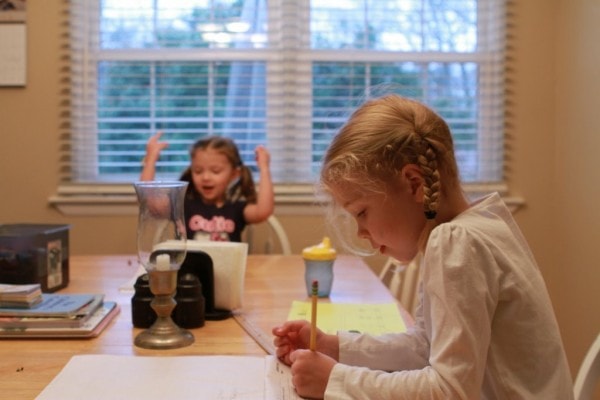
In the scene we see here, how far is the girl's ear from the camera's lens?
3.49ft

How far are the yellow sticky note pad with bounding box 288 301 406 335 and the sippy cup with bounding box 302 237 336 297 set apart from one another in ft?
0.25

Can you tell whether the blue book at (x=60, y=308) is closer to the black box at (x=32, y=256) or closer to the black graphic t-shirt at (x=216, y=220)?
the black box at (x=32, y=256)

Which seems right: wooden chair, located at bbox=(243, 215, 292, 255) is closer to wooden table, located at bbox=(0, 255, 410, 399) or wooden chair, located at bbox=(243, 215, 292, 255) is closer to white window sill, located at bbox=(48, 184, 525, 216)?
white window sill, located at bbox=(48, 184, 525, 216)

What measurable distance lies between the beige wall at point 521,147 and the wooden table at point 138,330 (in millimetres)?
808

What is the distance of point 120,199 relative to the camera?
314 centimetres

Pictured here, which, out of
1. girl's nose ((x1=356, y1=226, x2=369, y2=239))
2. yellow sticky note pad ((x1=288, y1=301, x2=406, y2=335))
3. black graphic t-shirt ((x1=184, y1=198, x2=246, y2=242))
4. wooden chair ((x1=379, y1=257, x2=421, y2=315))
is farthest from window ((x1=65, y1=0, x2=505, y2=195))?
girl's nose ((x1=356, y1=226, x2=369, y2=239))

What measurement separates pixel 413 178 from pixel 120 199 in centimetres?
228

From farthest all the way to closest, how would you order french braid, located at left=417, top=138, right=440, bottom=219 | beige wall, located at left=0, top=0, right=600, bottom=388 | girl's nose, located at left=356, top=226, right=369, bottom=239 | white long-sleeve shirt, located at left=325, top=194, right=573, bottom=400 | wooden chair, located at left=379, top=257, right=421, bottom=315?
1. beige wall, located at left=0, top=0, right=600, bottom=388
2. wooden chair, located at left=379, top=257, right=421, bottom=315
3. girl's nose, located at left=356, top=226, right=369, bottom=239
4. french braid, located at left=417, top=138, right=440, bottom=219
5. white long-sleeve shirt, located at left=325, top=194, right=573, bottom=400

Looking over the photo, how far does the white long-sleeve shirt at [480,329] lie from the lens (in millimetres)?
950

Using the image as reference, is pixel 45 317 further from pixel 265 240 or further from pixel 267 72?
pixel 267 72

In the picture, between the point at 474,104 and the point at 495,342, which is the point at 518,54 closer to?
the point at 474,104

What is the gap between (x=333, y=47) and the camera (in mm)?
3193

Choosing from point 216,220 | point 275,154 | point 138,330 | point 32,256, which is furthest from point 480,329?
point 275,154

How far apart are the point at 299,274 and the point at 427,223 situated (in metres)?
1.07
